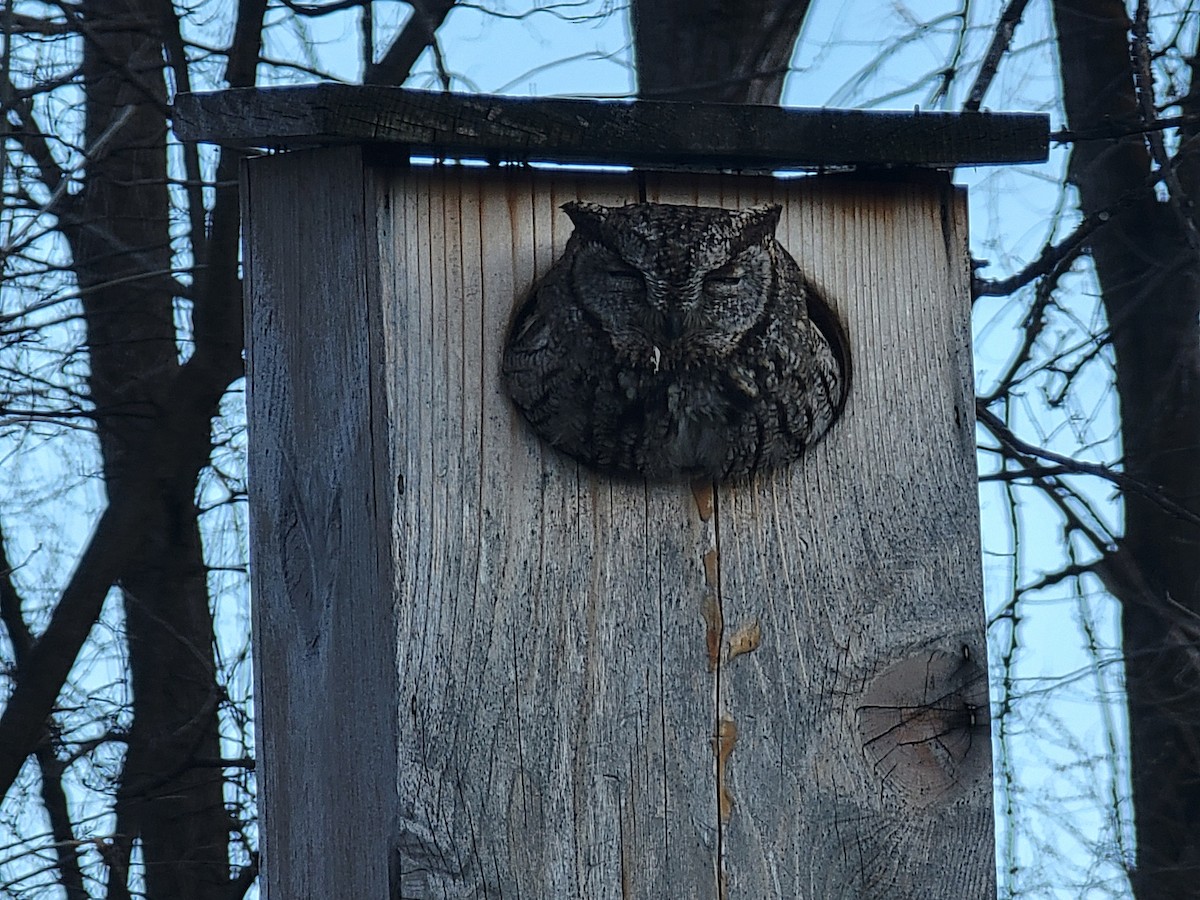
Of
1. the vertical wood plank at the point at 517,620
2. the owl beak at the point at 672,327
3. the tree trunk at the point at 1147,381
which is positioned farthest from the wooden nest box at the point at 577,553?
the tree trunk at the point at 1147,381

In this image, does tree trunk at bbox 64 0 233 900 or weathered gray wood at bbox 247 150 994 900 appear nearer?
weathered gray wood at bbox 247 150 994 900

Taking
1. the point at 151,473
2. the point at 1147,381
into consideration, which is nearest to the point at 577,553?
the point at 151,473

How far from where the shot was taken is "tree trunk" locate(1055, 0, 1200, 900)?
3.99m

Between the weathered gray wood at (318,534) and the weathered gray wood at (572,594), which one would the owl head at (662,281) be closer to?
the weathered gray wood at (572,594)

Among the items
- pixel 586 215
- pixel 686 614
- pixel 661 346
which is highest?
pixel 586 215

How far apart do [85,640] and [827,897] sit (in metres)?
2.52

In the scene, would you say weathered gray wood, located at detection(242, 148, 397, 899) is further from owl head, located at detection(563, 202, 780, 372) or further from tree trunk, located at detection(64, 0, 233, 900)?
tree trunk, located at detection(64, 0, 233, 900)

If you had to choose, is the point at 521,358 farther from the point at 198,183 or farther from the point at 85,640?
the point at 85,640

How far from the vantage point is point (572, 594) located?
5.88 feet

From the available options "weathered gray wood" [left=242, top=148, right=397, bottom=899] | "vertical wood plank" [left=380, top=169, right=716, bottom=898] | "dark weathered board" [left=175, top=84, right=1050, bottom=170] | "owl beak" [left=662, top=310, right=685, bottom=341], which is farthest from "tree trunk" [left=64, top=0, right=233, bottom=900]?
"owl beak" [left=662, top=310, right=685, bottom=341]

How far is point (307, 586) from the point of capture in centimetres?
186

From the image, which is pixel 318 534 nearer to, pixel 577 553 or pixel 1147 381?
pixel 577 553

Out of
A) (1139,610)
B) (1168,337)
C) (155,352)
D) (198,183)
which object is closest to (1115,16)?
(1168,337)

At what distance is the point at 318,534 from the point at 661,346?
17.1 inches
